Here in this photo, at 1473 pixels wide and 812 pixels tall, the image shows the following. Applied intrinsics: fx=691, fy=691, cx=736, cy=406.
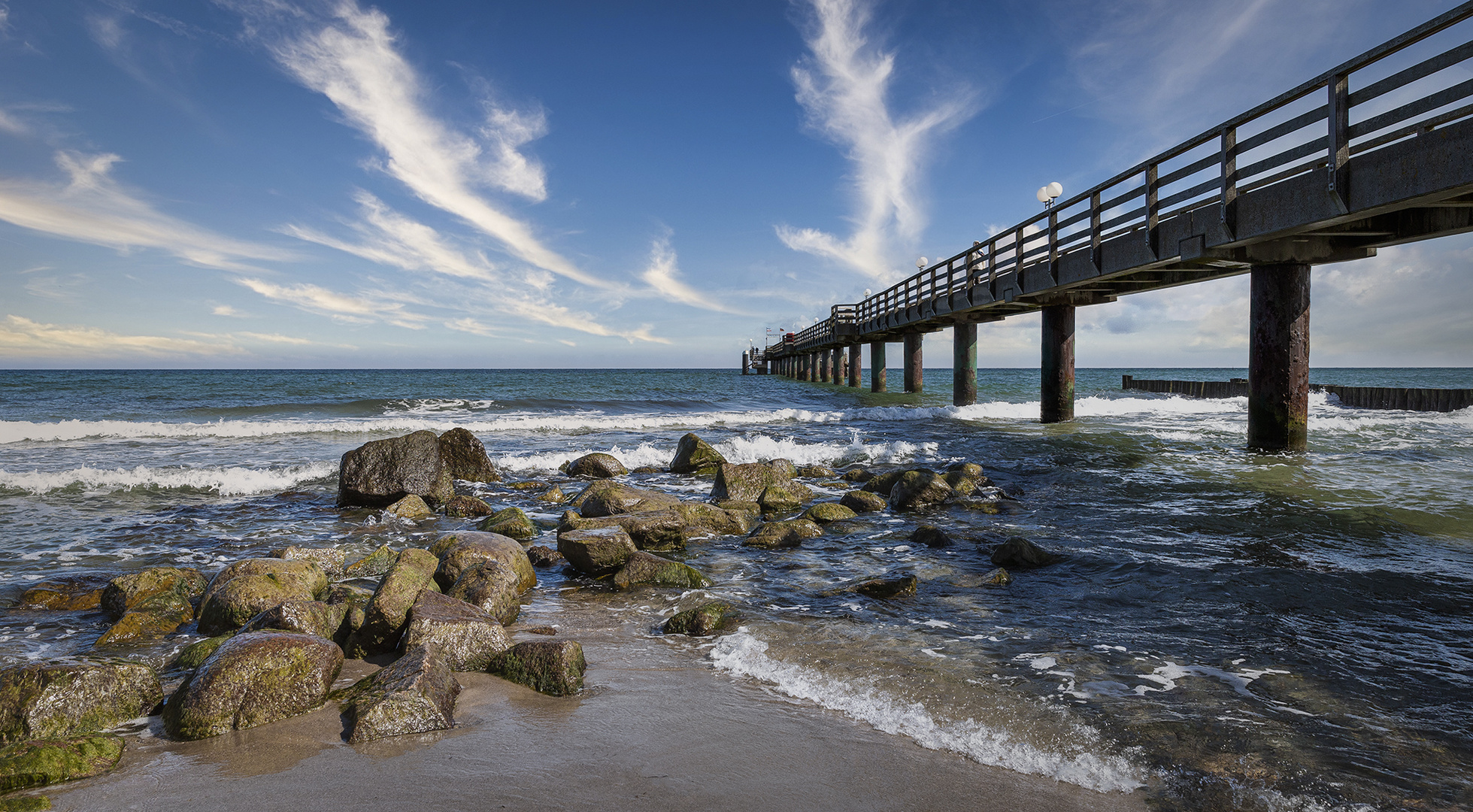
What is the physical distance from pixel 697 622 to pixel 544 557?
8.11ft

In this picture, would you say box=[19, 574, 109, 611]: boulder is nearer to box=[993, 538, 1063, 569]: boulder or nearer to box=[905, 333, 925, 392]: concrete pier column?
box=[993, 538, 1063, 569]: boulder

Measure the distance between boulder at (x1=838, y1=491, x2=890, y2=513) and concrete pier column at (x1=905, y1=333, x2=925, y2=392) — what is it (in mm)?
22547

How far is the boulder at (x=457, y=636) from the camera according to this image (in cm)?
407

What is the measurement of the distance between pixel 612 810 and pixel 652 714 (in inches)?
34.7

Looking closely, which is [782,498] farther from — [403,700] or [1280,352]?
[1280,352]

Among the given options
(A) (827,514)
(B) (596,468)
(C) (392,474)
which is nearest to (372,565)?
(C) (392,474)

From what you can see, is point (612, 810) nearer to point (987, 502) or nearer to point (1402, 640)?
point (1402, 640)

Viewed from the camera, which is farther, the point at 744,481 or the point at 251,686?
the point at 744,481

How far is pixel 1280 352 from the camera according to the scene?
11.0 meters

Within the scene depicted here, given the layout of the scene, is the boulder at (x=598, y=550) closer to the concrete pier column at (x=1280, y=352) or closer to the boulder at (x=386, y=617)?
the boulder at (x=386, y=617)

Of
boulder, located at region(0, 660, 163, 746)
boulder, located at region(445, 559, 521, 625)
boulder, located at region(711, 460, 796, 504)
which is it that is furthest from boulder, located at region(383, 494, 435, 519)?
boulder, located at region(0, 660, 163, 746)

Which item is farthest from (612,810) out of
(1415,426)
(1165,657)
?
(1415,426)

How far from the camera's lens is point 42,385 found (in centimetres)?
4647

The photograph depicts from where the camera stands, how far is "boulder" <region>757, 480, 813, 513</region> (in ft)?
29.7
